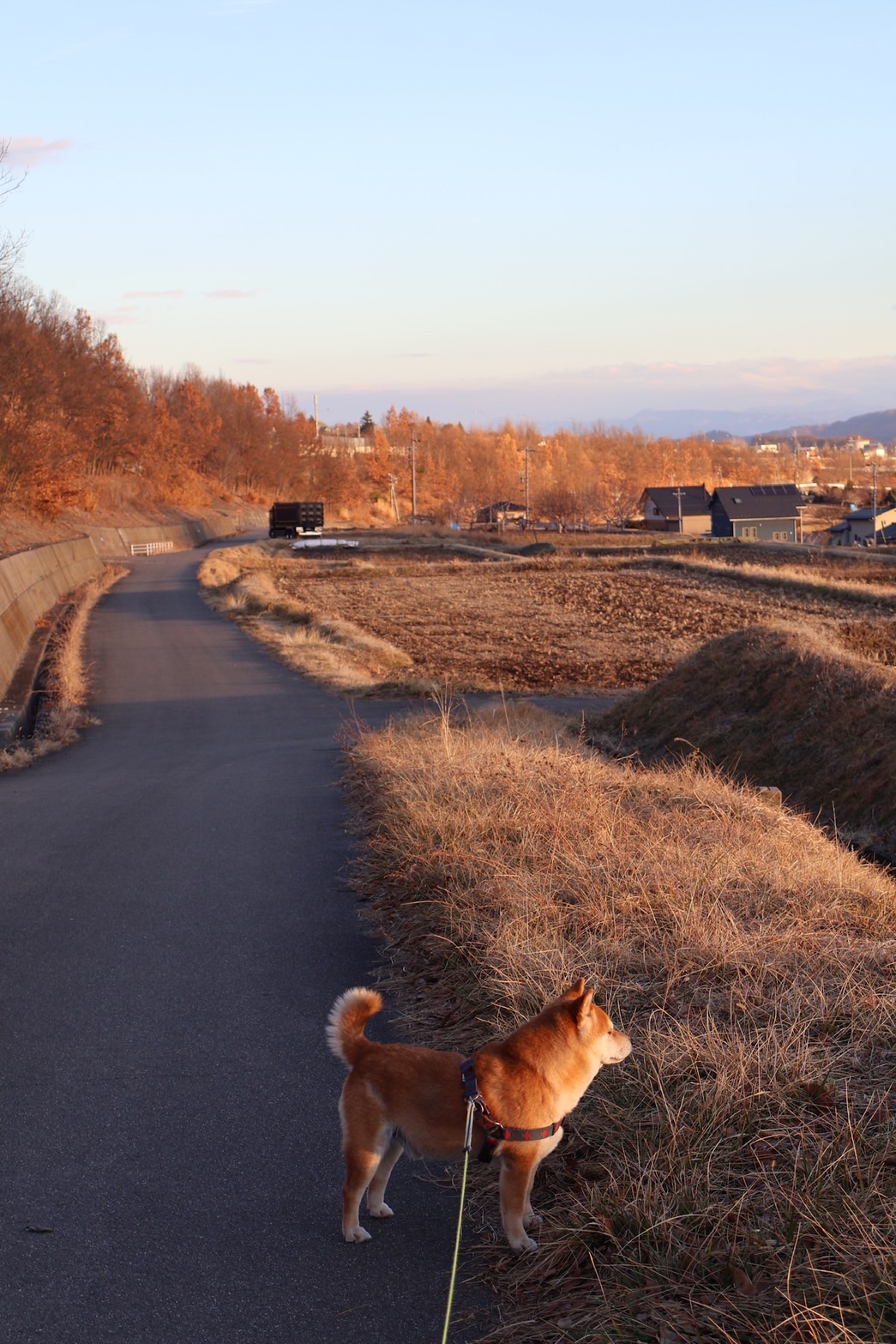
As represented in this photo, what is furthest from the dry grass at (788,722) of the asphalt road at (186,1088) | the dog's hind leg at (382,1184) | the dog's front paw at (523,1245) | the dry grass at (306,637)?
the dog's front paw at (523,1245)

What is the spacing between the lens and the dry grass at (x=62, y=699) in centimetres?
1736

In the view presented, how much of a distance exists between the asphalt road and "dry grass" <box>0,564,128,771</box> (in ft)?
16.8

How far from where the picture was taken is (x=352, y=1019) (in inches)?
152

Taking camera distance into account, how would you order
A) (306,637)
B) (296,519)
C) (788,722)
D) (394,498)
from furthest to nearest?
(394,498), (296,519), (306,637), (788,722)

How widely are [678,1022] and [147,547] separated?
71.0 metres

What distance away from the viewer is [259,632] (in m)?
33.3

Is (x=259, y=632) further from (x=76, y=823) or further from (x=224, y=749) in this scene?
(x=76, y=823)

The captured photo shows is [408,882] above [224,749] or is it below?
above

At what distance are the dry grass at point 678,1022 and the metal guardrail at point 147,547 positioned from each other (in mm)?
65074

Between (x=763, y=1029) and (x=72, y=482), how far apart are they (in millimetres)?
60868

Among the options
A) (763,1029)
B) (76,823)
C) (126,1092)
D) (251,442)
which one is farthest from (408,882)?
(251,442)

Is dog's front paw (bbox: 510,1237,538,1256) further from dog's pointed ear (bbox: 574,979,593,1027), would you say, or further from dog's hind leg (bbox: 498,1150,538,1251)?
dog's pointed ear (bbox: 574,979,593,1027)

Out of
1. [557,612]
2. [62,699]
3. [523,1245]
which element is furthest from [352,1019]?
[557,612]

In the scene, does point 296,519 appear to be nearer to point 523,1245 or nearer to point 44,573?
point 44,573
